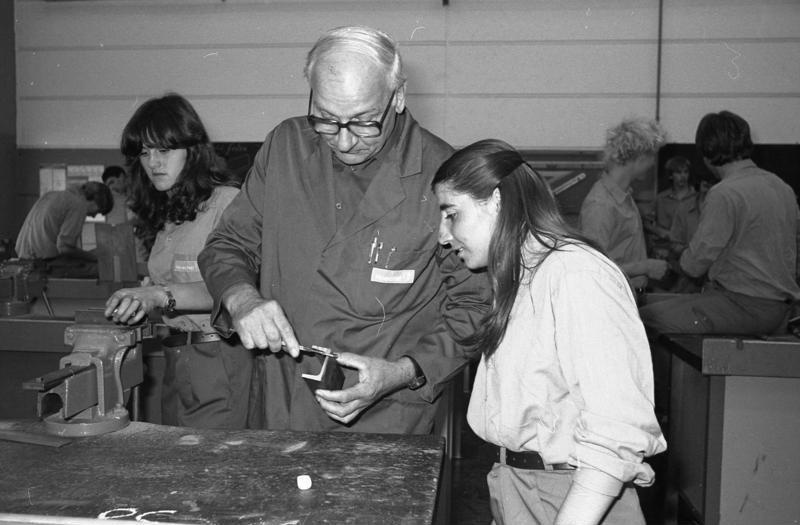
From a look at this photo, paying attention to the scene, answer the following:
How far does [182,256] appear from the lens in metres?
2.00

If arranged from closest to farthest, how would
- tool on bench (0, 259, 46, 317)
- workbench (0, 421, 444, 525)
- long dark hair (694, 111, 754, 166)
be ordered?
1. workbench (0, 421, 444, 525)
2. tool on bench (0, 259, 46, 317)
3. long dark hair (694, 111, 754, 166)

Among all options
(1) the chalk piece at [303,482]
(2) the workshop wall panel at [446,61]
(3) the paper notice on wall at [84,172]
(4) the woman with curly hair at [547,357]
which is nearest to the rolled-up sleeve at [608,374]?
(4) the woman with curly hair at [547,357]

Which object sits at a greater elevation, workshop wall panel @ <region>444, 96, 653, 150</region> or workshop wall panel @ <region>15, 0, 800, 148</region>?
workshop wall panel @ <region>15, 0, 800, 148</region>

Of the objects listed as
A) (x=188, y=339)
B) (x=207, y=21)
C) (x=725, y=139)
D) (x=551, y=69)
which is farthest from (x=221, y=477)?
(x=207, y=21)

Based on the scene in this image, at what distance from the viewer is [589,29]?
5.05 meters

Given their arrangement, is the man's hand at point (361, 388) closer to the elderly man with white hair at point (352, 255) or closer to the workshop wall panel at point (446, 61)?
the elderly man with white hair at point (352, 255)

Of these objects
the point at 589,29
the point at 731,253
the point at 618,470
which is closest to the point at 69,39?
the point at 589,29

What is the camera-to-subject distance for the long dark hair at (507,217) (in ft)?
3.95

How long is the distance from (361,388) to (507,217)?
0.41m

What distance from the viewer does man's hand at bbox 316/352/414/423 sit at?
1.33 metres

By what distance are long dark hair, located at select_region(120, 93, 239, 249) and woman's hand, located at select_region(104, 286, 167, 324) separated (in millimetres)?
363

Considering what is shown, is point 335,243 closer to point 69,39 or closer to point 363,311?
point 363,311

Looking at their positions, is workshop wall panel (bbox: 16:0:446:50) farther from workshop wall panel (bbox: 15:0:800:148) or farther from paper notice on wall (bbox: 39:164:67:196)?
paper notice on wall (bbox: 39:164:67:196)

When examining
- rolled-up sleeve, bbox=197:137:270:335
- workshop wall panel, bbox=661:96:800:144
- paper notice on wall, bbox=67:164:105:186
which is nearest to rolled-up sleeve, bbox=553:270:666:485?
rolled-up sleeve, bbox=197:137:270:335
